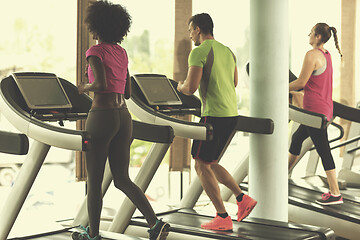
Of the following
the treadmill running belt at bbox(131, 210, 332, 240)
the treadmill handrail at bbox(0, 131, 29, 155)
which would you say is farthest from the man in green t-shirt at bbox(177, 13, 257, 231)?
the treadmill handrail at bbox(0, 131, 29, 155)

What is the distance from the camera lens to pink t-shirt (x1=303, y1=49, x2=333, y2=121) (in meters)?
4.39

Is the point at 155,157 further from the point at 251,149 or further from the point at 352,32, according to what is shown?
the point at 352,32

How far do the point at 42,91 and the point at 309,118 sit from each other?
1938mm

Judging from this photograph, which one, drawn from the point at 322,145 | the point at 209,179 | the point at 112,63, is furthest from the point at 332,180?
the point at 112,63

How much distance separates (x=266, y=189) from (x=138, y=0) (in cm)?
210

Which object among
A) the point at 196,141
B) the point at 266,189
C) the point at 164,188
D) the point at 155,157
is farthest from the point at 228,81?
the point at 164,188

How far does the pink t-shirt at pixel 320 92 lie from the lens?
173 inches

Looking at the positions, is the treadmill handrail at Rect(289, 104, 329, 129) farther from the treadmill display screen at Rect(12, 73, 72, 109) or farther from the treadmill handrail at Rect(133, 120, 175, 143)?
the treadmill display screen at Rect(12, 73, 72, 109)

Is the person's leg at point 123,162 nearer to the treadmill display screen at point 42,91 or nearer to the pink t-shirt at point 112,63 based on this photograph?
the pink t-shirt at point 112,63

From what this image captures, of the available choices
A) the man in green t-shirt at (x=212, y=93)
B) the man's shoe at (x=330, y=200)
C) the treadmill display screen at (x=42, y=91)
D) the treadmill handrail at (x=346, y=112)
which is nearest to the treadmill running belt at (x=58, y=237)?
the man in green t-shirt at (x=212, y=93)

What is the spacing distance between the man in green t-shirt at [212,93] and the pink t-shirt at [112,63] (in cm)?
51

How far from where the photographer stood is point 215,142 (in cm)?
361

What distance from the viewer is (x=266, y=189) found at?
13.6 feet

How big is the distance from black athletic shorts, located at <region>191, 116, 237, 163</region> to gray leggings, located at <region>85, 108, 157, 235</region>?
0.58m
